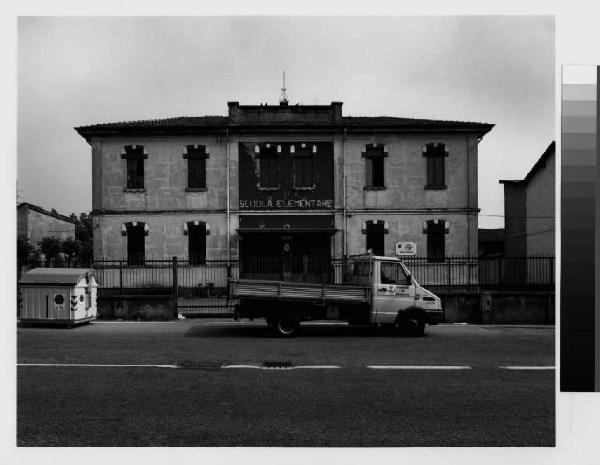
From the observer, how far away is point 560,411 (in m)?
7.62

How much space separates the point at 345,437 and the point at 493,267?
15.6 meters

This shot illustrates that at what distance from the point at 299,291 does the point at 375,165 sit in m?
14.7

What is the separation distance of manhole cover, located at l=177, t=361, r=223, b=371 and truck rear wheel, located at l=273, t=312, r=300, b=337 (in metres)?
3.59

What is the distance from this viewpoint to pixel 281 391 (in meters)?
8.30

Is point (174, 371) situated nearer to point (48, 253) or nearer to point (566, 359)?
point (566, 359)

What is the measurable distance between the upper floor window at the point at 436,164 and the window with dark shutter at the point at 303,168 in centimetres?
557

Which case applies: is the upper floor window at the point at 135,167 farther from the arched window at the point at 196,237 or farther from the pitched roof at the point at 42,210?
the pitched roof at the point at 42,210

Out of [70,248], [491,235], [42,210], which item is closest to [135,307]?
[70,248]

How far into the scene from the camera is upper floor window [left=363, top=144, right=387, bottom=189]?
27.2 meters

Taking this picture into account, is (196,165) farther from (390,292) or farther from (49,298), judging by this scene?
(390,292)

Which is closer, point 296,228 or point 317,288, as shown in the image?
point 317,288

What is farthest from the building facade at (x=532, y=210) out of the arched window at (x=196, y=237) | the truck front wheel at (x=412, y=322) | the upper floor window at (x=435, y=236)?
the arched window at (x=196, y=237)
